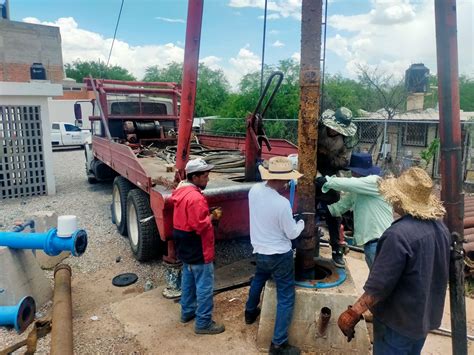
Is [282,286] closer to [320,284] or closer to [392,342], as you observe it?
[320,284]

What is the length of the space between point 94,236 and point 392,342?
5.04 m

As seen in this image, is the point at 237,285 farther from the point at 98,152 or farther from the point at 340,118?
the point at 98,152

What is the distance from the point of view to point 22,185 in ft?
29.7

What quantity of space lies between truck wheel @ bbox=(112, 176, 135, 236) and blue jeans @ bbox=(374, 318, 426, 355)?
423 cm

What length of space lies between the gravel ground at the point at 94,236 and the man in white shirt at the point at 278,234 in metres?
1.39

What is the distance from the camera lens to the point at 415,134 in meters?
13.5

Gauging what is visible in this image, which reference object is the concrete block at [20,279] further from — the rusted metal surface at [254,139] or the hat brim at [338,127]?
the hat brim at [338,127]

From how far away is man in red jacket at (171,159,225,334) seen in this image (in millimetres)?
3180

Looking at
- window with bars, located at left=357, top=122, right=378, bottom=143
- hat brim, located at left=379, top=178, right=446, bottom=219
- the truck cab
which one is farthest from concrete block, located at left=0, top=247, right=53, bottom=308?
the truck cab

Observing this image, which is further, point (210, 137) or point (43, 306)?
point (210, 137)

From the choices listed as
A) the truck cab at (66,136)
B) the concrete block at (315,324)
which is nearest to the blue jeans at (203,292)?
the concrete block at (315,324)

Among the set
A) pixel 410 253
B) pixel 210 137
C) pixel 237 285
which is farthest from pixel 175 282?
pixel 210 137

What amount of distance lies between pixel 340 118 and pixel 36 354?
3111 mm

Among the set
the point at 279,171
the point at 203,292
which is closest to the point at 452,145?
the point at 279,171
